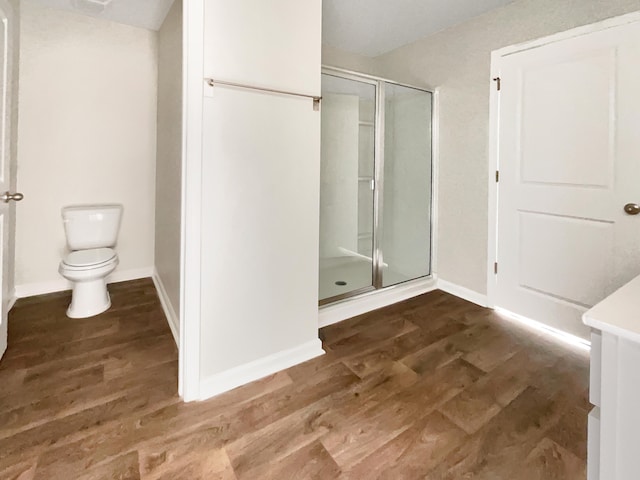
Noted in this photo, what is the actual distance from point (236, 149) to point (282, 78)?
48cm

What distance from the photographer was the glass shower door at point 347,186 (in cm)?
284

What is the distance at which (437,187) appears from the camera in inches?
119

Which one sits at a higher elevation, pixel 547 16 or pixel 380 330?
pixel 547 16

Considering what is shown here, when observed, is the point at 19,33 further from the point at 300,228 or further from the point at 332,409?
the point at 332,409

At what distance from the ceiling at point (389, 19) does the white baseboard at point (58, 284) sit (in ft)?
9.71

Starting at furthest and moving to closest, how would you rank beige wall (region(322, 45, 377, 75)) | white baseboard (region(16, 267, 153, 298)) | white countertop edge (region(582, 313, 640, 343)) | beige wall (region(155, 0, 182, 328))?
beige wall (region(322, 45, 377, 75)) < white baseboard (region(16, 267, 153, 298)) < beige wall (region(155, 0, 182, 328)) < white countertop edge (region(582, 313, 640, 343))

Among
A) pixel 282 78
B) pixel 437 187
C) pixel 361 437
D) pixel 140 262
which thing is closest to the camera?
pixel 361 437

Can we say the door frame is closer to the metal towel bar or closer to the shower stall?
the shower stall

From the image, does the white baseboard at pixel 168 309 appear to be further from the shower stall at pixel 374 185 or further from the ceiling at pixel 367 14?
the ceiling at pixel 367 14

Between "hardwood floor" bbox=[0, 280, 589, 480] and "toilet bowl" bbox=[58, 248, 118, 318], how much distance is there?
7.1 inches

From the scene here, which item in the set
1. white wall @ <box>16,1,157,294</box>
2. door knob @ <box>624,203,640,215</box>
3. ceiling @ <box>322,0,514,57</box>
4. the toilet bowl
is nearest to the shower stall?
ceiling @ <box>322,0,514,57</box>

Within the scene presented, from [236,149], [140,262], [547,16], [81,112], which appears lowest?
[140,262]

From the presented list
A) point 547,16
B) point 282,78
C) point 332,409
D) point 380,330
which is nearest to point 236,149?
point 282,78

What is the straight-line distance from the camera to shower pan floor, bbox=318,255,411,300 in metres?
2.69
